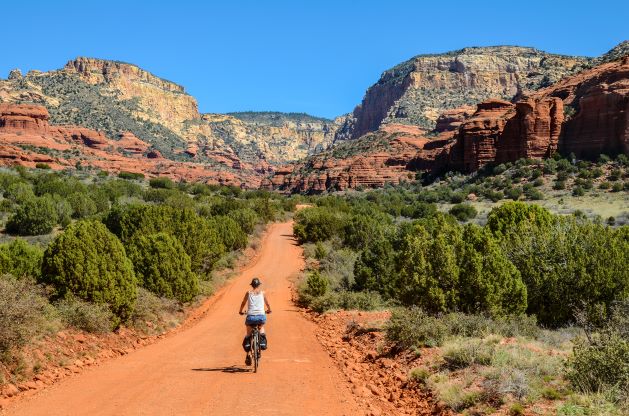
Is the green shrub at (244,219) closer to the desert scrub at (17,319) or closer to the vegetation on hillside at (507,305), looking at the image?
the vegetation on hillside at (507,305)

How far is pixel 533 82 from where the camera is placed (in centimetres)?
11588

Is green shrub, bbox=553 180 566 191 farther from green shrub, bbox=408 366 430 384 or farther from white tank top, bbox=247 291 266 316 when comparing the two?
white tank top, bbox=247 291 266 316

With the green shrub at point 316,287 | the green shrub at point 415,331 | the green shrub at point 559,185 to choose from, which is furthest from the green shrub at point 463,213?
the green shrub at point 415,331

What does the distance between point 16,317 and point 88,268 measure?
13.4ft

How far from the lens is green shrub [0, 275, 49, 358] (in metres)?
9.52

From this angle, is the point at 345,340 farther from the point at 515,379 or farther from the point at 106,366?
the point at 515,379

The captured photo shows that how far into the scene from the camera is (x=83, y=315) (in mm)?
13055

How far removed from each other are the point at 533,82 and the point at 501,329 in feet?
386

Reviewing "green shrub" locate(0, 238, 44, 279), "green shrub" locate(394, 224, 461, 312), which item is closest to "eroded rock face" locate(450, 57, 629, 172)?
"green shrub" locate(394, 224, 461, 312)

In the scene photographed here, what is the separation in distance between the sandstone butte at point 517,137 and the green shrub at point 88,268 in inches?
2793

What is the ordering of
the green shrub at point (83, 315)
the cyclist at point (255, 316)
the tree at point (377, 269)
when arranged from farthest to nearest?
the tree at point (377, 269) → the green shrub at point (83, 315) → the cyclist at point (255, 316)

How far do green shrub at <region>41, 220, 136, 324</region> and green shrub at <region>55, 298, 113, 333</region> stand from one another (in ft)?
1.15

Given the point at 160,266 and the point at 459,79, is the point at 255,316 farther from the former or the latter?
the point at 459,79

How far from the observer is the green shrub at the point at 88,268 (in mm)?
13758
